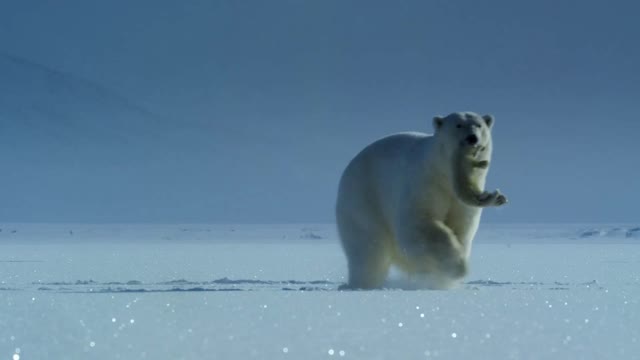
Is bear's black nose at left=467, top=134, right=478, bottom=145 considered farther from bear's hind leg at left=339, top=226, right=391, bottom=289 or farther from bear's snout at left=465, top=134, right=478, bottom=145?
bear's hind leg at left=339, top=226, right=391, bottom=289

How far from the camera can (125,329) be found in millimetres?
5270

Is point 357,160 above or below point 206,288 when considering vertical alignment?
above

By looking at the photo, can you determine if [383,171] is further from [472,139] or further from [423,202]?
[472,139]

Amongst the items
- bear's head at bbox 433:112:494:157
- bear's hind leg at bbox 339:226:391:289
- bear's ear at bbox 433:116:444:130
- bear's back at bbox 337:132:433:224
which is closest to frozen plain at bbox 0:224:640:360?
bear's hind leg at bbox 339:226:391:289

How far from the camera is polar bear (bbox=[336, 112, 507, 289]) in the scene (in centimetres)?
794

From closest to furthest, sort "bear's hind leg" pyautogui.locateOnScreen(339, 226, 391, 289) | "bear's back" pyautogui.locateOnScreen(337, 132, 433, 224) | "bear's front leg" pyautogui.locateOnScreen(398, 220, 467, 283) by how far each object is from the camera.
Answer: "bear's front leg" pyautogui.locateOnScreen(398, 220, 467, 283)
"bear's back" pyautogui.locateOnScreen(337, 132, 433, 224)
"bear's hind leg" pyautogui.locateOnScreen(339, 226, 391, 289)

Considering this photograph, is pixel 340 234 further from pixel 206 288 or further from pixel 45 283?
pixel 45 283

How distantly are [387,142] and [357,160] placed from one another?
311 mm

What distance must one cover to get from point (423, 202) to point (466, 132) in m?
0.56

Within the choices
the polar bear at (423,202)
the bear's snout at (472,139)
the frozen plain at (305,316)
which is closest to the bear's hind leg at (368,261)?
the polar bear at (423,202)

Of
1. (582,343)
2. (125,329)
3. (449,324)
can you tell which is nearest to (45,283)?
(125,329)

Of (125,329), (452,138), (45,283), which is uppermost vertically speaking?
(452,138)

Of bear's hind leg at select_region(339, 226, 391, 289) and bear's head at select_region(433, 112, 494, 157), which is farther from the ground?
bear's head at select_region(433, 112, 494, 157)

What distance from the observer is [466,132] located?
26.3 ft
